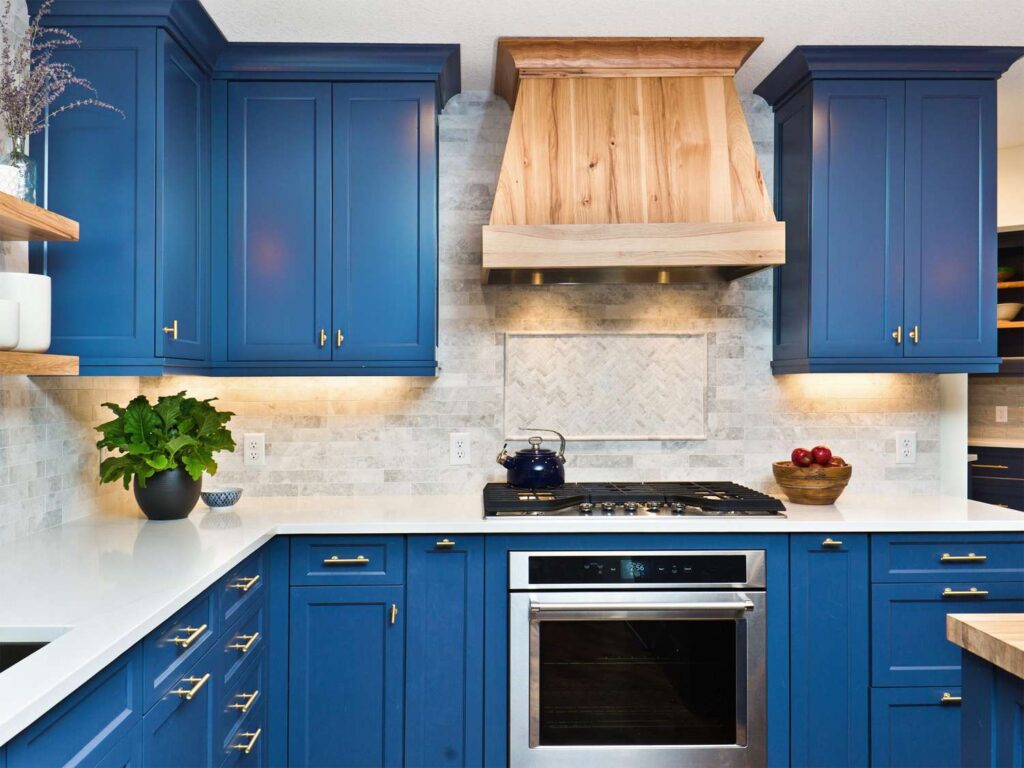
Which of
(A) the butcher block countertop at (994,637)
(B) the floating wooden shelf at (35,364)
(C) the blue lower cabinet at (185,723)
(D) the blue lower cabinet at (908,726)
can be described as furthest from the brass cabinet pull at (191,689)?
(D) the blue lower cabinet at (908,726)

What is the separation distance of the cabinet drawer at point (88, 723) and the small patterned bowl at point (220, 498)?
1.26 m

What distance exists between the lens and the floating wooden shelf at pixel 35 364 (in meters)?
1.69

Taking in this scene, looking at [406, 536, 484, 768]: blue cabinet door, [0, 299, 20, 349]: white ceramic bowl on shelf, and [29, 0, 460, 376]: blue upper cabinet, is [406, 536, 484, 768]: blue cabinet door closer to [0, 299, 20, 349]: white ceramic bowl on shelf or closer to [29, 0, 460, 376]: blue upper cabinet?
[29, 0, 460, 376]: blue upper cabinet

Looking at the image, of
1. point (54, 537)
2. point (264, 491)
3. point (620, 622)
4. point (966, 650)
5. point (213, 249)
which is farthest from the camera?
point (264, 491)

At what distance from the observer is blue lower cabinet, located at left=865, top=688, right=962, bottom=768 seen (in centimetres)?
248

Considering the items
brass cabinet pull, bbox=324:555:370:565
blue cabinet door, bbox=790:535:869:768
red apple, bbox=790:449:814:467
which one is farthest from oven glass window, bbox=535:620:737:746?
red apple, bbox=790:449:814:467

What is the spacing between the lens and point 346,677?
2432 millimetres

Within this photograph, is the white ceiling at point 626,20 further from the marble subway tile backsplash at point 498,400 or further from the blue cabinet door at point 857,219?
the marble subway tile backsplash at point 498,400

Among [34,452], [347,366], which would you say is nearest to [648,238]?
[347,366]

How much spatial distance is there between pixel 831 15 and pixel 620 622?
2.01 metres

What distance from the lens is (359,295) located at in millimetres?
2701

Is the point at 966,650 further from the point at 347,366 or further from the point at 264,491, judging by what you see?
the point at 264,491

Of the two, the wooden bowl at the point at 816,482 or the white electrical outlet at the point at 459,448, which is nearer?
the wooden bowl at the point at 816,482

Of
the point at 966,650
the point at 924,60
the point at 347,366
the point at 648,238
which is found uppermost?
the point at 924,60
